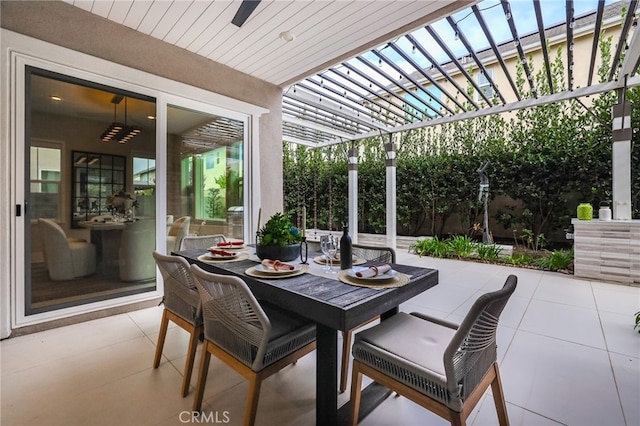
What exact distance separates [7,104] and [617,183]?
695 centimetres

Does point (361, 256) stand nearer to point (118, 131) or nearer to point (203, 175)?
point (203, 175)

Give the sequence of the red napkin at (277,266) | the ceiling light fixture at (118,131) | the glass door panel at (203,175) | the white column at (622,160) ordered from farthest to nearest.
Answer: the white column at (622,160), the glass door panel at (203,175), the ceiling light fixture at (118,131), the red napkin at (277,266)

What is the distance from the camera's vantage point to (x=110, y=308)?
9.64 feet

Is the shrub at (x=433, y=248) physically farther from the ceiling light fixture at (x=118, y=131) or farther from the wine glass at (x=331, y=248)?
the ceiling light fixture at (x=118, y=131)

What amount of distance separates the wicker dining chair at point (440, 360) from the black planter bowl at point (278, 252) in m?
0.73

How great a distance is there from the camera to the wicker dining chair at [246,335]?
4.24ft

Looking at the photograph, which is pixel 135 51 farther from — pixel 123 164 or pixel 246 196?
pixel 246 196

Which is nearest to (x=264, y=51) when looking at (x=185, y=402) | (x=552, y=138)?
(x=185, y=402)

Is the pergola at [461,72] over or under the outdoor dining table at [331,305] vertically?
over

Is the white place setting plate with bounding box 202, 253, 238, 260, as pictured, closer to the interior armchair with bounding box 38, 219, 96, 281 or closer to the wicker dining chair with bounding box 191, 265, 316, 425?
the wicker dining chair with bounding box 191, 265, 316, 425

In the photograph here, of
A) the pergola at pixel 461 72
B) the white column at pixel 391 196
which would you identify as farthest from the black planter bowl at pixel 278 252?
the white column at pixel 391 196

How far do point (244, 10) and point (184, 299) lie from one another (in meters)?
2.30

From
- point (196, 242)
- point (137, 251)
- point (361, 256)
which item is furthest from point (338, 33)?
point (137, 251)

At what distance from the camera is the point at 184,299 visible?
72.6 inches
